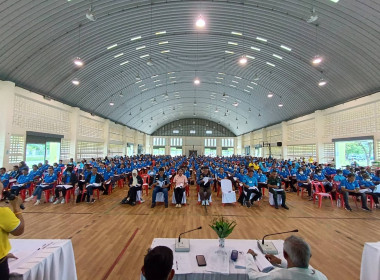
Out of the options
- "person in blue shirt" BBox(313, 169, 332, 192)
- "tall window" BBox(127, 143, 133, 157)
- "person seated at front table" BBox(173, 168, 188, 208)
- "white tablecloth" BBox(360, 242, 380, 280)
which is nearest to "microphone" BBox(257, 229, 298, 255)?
"white tablecloth" BBox(360, 242, 380, 280)

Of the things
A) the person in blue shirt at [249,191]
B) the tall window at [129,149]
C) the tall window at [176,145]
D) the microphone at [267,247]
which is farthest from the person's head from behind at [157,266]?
the tall window at [176,145]

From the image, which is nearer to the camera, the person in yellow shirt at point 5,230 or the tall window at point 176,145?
the person in yellow shirt at point 5,230

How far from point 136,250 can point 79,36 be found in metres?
11.0

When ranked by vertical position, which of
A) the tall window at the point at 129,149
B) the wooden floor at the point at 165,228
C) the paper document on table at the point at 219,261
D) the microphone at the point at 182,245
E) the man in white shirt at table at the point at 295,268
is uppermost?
the tall window at the point at 129,149

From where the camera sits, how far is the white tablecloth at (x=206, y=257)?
6.21ft

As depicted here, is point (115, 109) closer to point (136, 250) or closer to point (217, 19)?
point (217, 19)

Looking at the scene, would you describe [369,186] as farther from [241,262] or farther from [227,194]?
[241,262]

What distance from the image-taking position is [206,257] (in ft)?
7.12

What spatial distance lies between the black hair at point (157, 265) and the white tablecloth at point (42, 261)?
1.45 m

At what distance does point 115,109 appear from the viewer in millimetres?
23188

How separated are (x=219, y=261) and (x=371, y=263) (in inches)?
79.4

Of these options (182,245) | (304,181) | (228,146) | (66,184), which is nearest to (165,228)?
(182,245)

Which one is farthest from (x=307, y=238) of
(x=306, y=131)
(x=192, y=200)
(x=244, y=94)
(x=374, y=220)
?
(x=244, y=94)

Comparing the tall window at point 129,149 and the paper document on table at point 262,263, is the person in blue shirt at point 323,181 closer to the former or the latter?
the paper document on table at point 262,263
